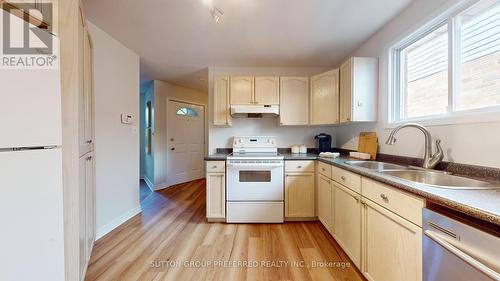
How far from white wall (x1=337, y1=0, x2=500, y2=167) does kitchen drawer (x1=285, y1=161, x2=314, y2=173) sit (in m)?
0.69

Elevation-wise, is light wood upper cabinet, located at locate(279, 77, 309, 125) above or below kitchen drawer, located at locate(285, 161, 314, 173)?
above

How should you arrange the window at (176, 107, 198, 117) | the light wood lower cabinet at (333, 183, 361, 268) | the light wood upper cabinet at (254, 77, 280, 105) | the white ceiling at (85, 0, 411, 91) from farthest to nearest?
the window at (176, 107, 198, 117), the light wood upper cabinet at (254, 77, 280, 105), the white ceiling at (85, 0, 411, 91), the light wood lower cabinet at (333, 183, 361, 268)

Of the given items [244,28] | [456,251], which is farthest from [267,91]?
[456,251]

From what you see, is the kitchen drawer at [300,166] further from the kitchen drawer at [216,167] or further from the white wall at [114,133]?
the white wall at [114,133]

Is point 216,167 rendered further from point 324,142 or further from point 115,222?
Result: point 324,142

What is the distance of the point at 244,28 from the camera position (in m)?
2.11

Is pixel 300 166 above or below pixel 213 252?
above

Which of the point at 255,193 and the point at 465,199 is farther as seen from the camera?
the point at 255,193

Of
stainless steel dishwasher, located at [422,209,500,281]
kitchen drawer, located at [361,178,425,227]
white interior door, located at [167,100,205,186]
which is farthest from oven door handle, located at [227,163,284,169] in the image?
white interior door, located at [167,100,205,186]

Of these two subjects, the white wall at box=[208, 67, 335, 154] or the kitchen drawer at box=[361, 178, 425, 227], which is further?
the white wall at box=[208, 67, 335, 154]

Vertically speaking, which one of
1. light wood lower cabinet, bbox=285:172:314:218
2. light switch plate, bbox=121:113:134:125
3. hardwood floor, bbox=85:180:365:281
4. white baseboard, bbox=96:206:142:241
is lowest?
hardwood floor, bbox=85:180:365:281

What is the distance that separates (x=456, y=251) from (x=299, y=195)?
1851 millimetres

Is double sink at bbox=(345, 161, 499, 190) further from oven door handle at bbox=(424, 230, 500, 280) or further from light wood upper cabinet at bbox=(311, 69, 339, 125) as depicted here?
light wood upper cabinet at bbox=(311, 69, 339, 125)

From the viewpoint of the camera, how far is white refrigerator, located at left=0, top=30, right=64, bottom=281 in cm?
89
